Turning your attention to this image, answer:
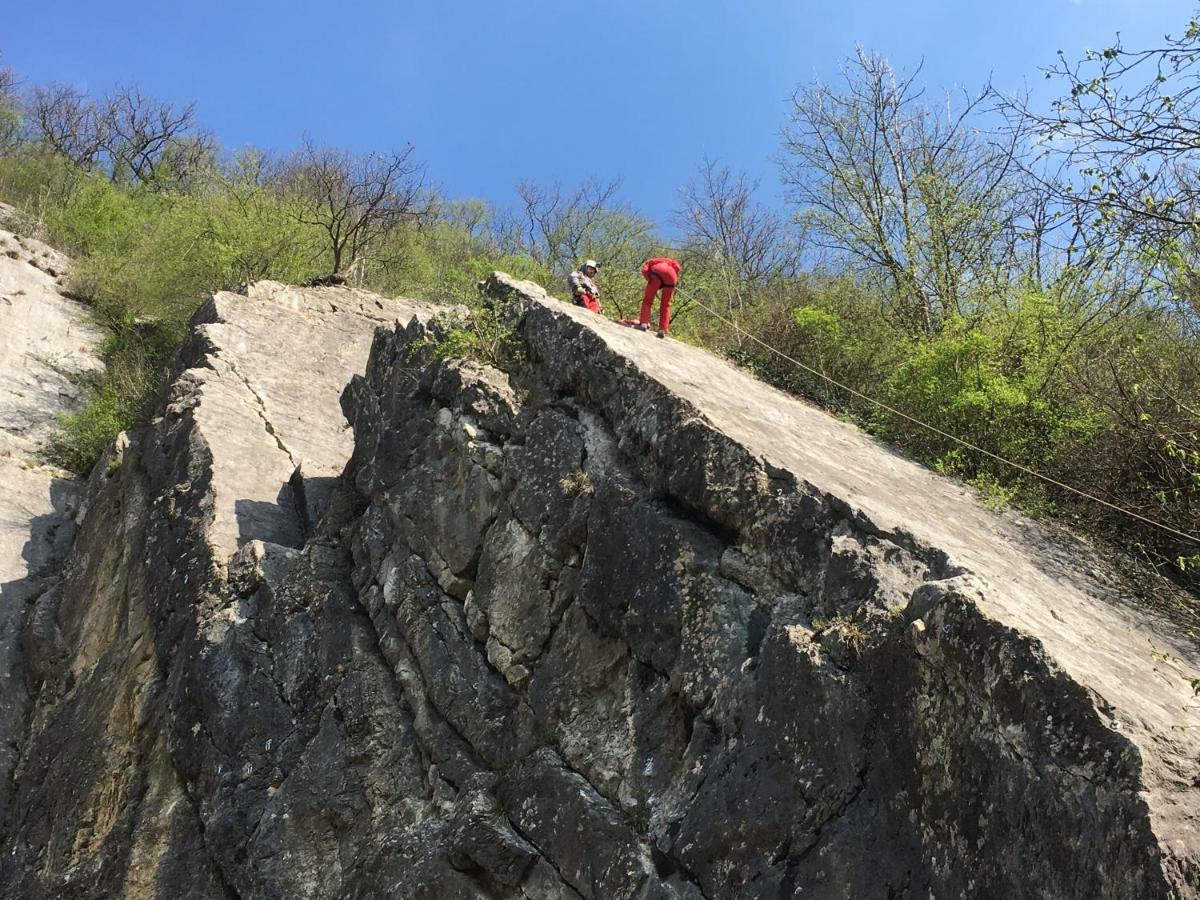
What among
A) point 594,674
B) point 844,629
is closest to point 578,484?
point 594,674

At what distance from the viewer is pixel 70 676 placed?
39.8 feet

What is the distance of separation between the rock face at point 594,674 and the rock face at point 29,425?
233cm

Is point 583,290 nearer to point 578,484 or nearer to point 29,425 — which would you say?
point 578,484

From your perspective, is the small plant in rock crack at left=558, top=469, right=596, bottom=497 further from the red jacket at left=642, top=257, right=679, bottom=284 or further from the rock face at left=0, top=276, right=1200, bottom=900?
the red jacket at left=642, top=257, right=679, bottom=284

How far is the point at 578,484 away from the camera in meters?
7.55

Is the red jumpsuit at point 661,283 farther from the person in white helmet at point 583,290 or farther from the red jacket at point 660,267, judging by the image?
the person in white helmet at point 583,290

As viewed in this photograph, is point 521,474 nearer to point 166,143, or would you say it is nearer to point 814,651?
point 814,651

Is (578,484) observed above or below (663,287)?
below

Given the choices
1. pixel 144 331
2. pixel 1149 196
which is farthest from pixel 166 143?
pixel 1149 196

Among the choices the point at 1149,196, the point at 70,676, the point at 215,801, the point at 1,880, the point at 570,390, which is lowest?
the point at 1,880

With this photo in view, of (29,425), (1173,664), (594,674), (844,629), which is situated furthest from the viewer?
(29,425)

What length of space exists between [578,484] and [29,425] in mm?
16343

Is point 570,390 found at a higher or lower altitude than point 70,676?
higher

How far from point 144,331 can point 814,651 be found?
21976 millimetres
